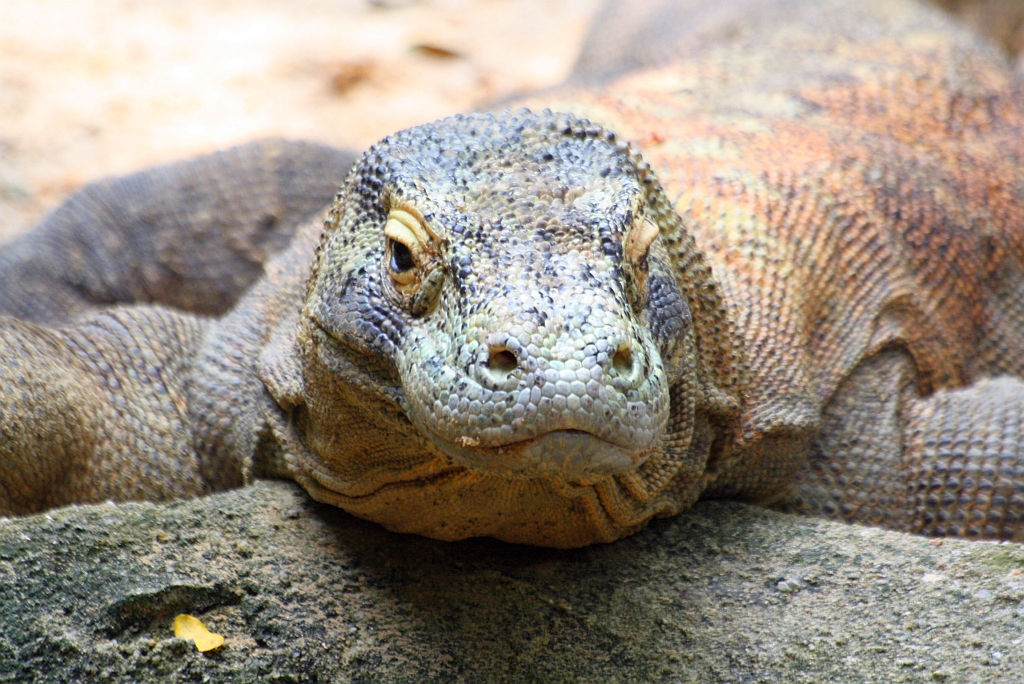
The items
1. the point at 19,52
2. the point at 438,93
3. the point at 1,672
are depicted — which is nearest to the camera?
the point at 1,672

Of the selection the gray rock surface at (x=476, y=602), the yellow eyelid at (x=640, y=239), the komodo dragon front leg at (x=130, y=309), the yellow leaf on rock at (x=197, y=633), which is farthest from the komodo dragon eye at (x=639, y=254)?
the komodo dragon front leg at (x=130, y=309)

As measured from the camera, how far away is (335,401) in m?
2.84

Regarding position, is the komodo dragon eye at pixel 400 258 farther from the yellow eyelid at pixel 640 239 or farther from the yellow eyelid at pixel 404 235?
the yellow eyelid at pixel 640 239

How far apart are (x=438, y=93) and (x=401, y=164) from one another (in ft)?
17.1

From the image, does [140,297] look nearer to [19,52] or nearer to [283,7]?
[19,52]

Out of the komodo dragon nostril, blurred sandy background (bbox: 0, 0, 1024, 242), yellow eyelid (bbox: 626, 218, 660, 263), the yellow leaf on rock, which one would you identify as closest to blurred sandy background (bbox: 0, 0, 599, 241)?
blurred sandy background (bbox: 0, 0, 1024, 242)

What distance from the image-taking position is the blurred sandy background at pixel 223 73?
22.0ft

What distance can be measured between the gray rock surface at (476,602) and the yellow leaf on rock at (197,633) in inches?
0.9

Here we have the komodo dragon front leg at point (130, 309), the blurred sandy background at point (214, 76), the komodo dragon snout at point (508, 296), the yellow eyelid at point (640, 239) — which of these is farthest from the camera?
the blurred sandy background at point (214, 76)

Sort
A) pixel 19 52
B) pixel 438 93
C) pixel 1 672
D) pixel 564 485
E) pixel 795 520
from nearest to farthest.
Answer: pixel 1 672 → pixel 564 485 → pixel 795 520 → pixel 19 52 → pixel 438 93

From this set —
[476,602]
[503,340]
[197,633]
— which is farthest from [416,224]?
[197,633]

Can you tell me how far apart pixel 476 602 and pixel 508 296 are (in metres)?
1.01

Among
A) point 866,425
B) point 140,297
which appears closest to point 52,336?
point 140,297

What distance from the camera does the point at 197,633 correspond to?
8.53 feet
